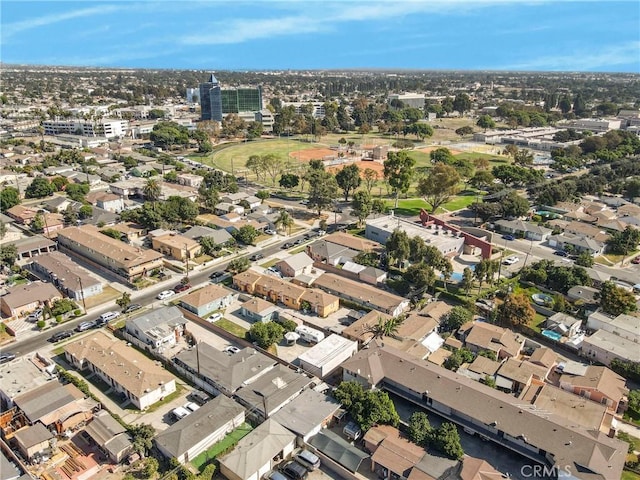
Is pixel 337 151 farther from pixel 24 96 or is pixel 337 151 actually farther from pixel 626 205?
pixel 24 96

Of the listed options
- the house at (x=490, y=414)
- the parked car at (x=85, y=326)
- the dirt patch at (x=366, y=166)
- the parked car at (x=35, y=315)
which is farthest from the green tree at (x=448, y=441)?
the dirt patch at (x=366, y=166)

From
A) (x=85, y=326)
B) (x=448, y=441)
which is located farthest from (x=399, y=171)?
(x=448, y=441)

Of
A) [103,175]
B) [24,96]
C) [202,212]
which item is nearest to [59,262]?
[202,212]

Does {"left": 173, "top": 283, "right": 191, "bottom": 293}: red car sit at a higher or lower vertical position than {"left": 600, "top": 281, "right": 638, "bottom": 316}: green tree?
lower

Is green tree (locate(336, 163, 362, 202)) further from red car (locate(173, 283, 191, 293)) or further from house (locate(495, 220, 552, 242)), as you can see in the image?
red car (locate(173, 283, 191, 293))

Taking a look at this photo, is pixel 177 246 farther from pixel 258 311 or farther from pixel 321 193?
pixel 321 193

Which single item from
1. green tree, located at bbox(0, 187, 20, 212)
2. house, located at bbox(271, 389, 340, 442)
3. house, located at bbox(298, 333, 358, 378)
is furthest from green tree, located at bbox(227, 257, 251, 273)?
green tree, located at bbox(0, 187, 20, 212)

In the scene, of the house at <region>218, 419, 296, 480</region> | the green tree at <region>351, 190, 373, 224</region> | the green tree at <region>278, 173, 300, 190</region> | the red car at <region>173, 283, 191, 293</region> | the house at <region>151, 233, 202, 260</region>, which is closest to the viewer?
the house at <region>218, 419, 296, 480</region>
